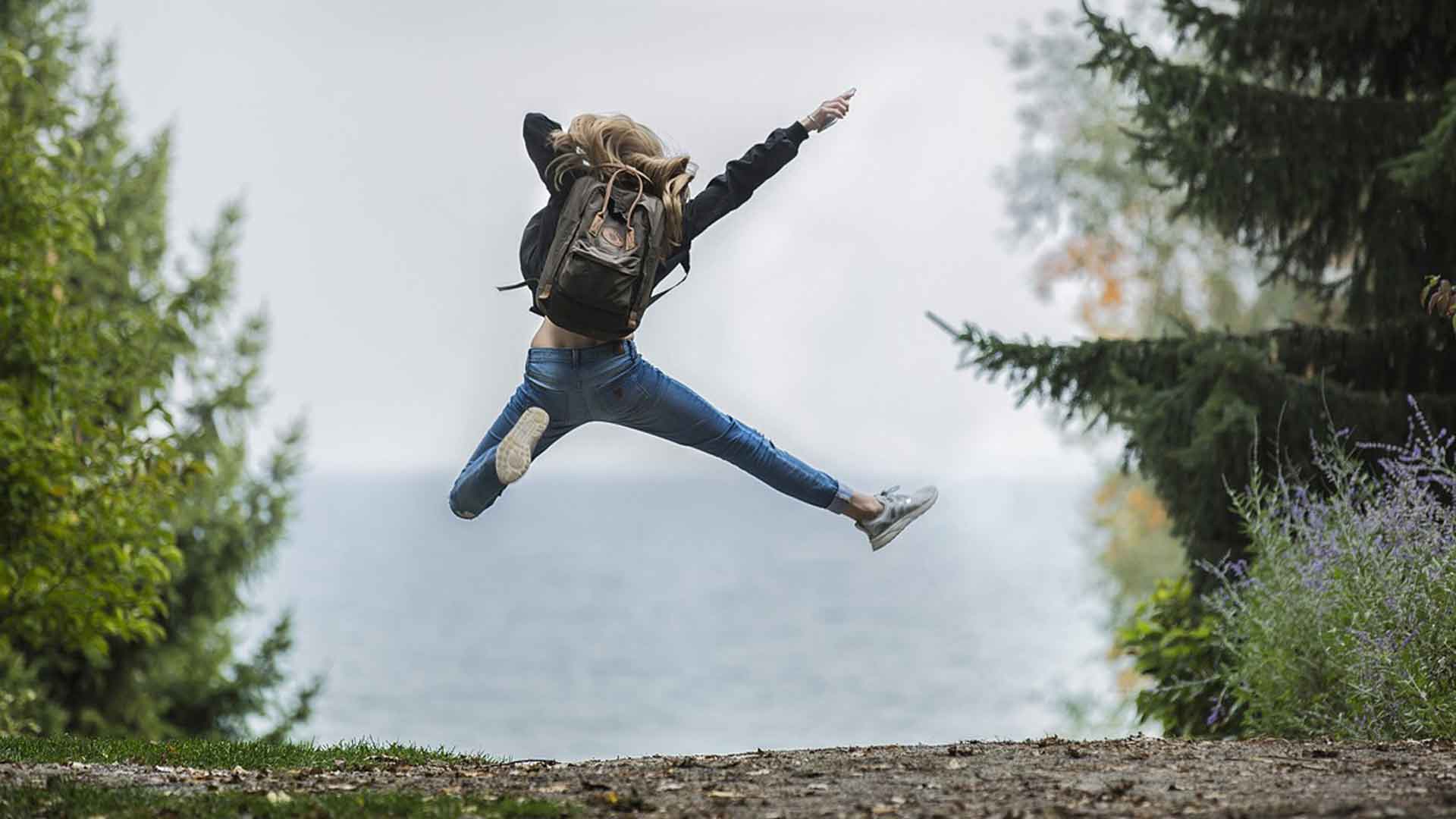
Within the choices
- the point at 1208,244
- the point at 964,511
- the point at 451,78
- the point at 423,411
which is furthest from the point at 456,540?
the point at 1208,244

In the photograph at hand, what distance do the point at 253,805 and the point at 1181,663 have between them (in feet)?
17.8

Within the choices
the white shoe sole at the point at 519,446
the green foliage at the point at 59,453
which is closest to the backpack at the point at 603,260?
the white shoe sole at the point at 519,446

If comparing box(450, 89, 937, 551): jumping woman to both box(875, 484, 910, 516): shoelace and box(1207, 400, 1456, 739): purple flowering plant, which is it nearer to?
box(875, 484, 910, 516): shoelace

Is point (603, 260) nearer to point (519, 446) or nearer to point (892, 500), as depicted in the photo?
point (519, 446)

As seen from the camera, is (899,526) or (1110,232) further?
(1110,232)

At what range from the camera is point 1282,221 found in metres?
8.96

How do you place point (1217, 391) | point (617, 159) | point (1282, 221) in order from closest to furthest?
point (617, 159)
point (1217, 391)
point (1282, 221)

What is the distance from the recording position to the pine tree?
819cm

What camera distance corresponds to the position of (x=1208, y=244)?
1741cm

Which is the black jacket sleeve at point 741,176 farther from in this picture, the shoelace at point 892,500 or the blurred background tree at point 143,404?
the blurred background tree at point 143,404

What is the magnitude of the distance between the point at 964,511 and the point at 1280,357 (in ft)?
294

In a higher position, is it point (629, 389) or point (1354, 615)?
point (629, 389)

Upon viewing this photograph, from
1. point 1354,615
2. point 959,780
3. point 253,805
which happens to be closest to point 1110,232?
point 1354,615

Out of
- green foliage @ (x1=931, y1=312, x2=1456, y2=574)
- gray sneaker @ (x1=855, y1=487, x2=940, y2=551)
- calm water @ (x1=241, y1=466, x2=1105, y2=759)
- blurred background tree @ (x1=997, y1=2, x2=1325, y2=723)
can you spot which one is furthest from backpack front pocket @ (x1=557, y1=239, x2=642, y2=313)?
blurred background tree @ (x1=997, y1=2, x2=1325, y2=723)
